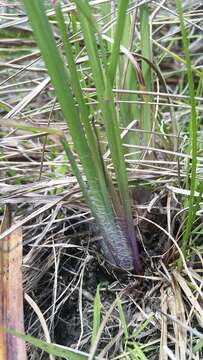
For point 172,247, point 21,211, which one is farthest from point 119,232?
point 21,211

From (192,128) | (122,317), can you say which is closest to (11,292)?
(122,317)

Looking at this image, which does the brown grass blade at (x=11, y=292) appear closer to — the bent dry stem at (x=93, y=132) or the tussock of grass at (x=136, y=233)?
the tussock of grass at (x=136, y=233)

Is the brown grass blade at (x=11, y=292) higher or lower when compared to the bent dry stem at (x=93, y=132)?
lower

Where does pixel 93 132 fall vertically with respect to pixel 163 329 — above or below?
above

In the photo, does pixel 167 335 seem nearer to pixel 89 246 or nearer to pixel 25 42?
pixel 89 246

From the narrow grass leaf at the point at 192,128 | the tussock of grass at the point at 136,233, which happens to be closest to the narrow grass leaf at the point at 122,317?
the tussock of grass at the point at 136,233

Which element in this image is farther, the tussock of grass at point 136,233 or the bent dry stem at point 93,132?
the tussock of grass at point 136,233

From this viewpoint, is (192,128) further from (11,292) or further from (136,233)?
(11,292)

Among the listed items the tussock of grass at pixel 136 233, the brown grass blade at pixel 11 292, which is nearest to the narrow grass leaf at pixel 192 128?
the tussock of grass at pixel 136 233

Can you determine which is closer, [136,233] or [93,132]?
[93,132]
